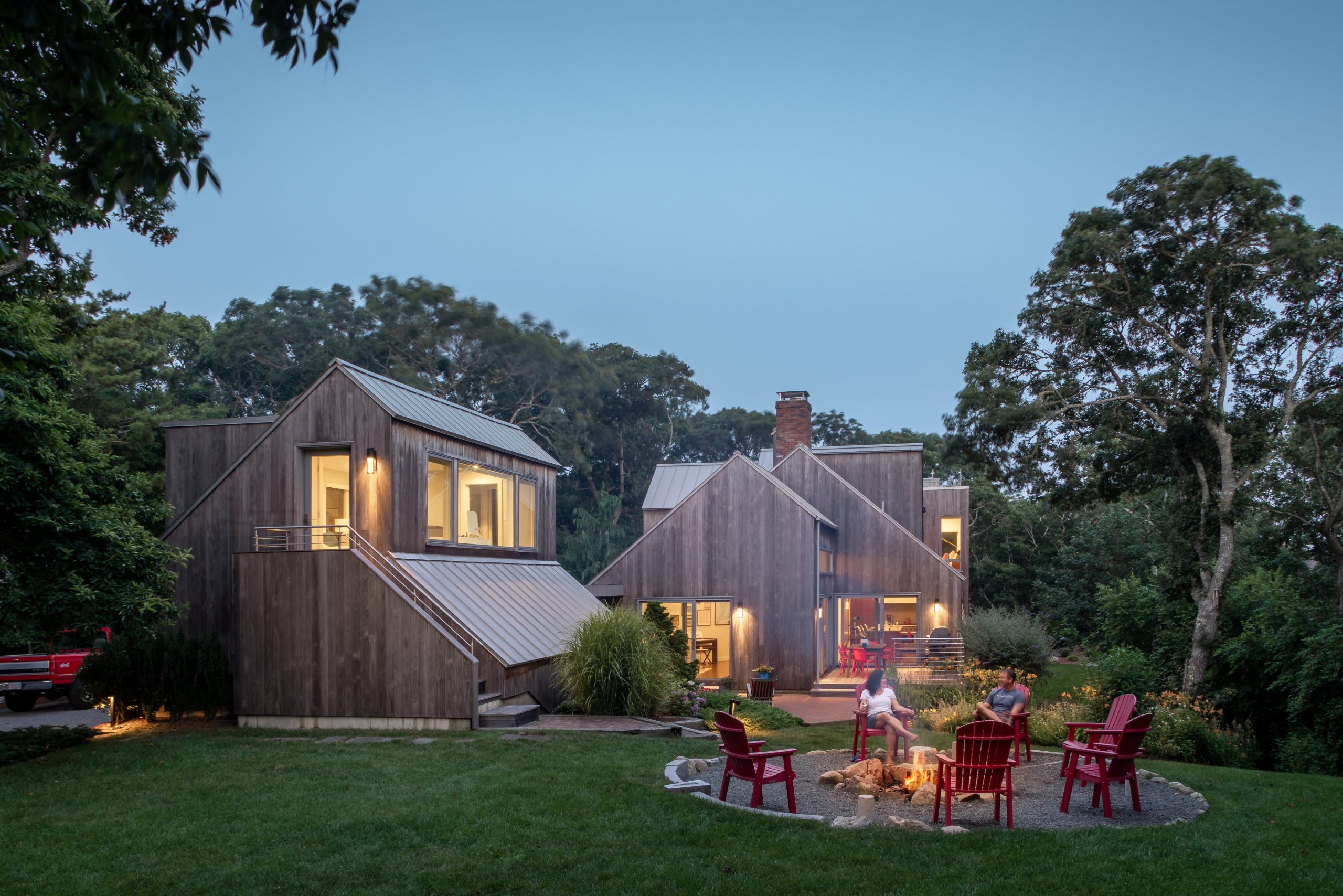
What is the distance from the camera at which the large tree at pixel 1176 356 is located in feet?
53.6

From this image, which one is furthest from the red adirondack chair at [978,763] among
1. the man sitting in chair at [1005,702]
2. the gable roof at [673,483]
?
the gable roof at [673,483]

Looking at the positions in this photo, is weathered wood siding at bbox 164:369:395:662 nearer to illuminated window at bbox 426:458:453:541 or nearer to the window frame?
the window frame

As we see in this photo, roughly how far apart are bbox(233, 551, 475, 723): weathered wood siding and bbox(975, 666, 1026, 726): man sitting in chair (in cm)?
678

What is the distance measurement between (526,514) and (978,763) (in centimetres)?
1342

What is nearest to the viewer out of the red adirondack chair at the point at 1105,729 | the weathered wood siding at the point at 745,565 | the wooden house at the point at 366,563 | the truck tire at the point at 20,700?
the red adirondack chair at the point at 1105,729

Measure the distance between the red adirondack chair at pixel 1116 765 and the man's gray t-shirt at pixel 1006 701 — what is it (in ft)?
7.71

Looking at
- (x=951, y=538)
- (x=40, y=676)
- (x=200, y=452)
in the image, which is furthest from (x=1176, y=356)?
(x=40, y=676)

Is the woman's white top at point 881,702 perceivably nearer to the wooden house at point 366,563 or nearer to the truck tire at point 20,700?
the wooden house at point 366,563

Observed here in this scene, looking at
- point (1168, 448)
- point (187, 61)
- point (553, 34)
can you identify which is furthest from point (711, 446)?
point (187, 61)

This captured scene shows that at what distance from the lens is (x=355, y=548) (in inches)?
551

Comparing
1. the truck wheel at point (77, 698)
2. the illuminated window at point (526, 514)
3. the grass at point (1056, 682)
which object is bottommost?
the grass at point (1056, 682)

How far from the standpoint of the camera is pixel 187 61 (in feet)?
12.6

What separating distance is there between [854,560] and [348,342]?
24728mm

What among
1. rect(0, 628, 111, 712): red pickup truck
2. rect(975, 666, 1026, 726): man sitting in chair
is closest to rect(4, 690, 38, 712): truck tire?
rect(0, 628, 111, 712): red pickup truck
